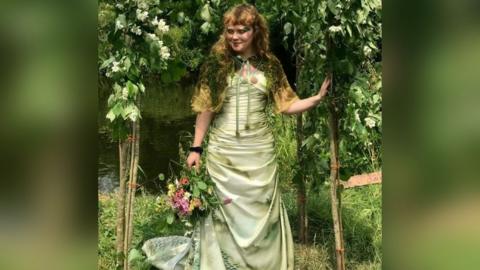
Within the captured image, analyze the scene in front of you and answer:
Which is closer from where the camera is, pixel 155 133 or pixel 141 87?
pixel 141 87

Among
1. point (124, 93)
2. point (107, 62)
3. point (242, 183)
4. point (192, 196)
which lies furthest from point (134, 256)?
point (107, 62)

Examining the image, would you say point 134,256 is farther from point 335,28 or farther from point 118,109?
point 335,28

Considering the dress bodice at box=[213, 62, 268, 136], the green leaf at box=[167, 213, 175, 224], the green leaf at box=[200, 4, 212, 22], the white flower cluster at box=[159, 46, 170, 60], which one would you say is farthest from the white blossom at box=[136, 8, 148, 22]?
the green leaf at box=[167, 213, 175, 224]

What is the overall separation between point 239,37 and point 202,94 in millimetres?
237

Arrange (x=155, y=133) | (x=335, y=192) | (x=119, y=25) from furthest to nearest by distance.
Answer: (x=155, y=133), (x=335, y=192), (x=119, y=25)

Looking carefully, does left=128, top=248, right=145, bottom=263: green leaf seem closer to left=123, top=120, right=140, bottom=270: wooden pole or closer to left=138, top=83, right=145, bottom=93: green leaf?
left=123, top=120, right=140, bottom=270: wooden pole

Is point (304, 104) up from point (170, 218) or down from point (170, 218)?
up

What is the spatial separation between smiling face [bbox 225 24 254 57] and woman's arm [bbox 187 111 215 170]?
0.24 meters

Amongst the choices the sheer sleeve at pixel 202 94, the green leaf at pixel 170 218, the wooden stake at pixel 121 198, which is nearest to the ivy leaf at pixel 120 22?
the sheer sleeve at pixel 202 94

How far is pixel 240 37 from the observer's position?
2033 mm

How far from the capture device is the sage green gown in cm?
209
